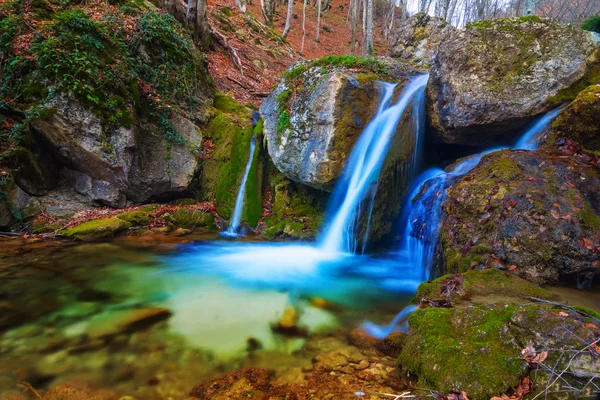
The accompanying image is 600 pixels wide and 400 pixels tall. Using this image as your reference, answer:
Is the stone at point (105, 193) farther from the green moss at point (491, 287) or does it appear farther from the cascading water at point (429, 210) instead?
the green moss at point (491, 287)

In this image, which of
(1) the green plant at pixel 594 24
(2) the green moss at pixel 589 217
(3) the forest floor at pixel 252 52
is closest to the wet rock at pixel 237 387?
(2) the green moss at pixel 589 217

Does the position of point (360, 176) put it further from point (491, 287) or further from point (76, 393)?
point (76, 393)

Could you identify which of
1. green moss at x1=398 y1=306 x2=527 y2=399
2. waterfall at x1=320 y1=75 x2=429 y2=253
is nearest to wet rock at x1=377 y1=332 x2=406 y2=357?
green moss at x1=398 y1=306 x2=527 y2=399

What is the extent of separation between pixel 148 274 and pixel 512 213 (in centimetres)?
538

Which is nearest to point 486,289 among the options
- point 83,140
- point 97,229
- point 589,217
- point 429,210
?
point 589,217

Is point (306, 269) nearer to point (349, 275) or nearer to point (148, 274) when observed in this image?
point (349, 275)

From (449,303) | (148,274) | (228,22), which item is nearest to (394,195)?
(449,303)

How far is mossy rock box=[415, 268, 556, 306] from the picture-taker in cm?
321

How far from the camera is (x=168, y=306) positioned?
4125mm

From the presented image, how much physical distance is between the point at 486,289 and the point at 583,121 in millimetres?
3397

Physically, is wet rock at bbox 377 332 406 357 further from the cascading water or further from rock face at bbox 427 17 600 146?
rock face at bbox 427 17 600 146

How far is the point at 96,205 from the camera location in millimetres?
7520

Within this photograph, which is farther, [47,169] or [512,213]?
[47,169]

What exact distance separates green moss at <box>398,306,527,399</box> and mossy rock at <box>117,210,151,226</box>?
21.0 ft
